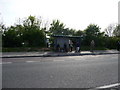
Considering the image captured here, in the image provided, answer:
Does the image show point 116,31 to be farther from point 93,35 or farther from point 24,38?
point 24,38

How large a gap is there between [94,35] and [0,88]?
36.0 m

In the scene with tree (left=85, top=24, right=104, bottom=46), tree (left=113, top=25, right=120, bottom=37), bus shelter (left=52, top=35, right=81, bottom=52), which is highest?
tree (left=113, top=25, right=120, bottom=37)

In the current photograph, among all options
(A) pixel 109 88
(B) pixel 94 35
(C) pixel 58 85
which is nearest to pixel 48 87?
(C) pixel 58 85

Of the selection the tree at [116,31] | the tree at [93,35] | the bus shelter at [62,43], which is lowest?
the bus shelter at [62,43]

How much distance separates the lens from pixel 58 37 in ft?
84.6

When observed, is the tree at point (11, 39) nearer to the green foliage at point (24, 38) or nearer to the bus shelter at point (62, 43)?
the green foliage at point (24, 38)

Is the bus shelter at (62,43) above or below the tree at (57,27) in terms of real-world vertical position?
below

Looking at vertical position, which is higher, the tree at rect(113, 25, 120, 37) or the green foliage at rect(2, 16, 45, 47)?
the tree at rect(113, 25, 120, 37)

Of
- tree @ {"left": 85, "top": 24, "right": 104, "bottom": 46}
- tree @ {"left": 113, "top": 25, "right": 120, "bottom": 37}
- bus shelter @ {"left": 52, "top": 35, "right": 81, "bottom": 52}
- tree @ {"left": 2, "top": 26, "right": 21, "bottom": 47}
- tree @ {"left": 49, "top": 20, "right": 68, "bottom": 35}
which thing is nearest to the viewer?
bus shelter @ {"left": 52, "top": 35, "right": 81, "bottom": 52}

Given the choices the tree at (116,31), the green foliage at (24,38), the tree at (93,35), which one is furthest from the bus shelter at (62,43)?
the tree at (116,31)

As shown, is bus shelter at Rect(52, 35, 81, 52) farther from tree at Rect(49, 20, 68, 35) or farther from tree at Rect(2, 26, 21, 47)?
tree at Rect(49, 20, 68, 35)

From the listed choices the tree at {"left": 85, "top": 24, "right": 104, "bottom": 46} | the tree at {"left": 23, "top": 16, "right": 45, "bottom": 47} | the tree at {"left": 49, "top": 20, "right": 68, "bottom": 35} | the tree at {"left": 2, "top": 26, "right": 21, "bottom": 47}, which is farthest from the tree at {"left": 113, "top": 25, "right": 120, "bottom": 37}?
the tree at {"left": 2, "top": 26, "right": 21, "bottom": 47}

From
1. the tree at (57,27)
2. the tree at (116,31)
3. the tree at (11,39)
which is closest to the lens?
the tree at (11,39)

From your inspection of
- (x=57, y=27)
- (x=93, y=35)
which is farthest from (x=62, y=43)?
(x=57, y=27)
